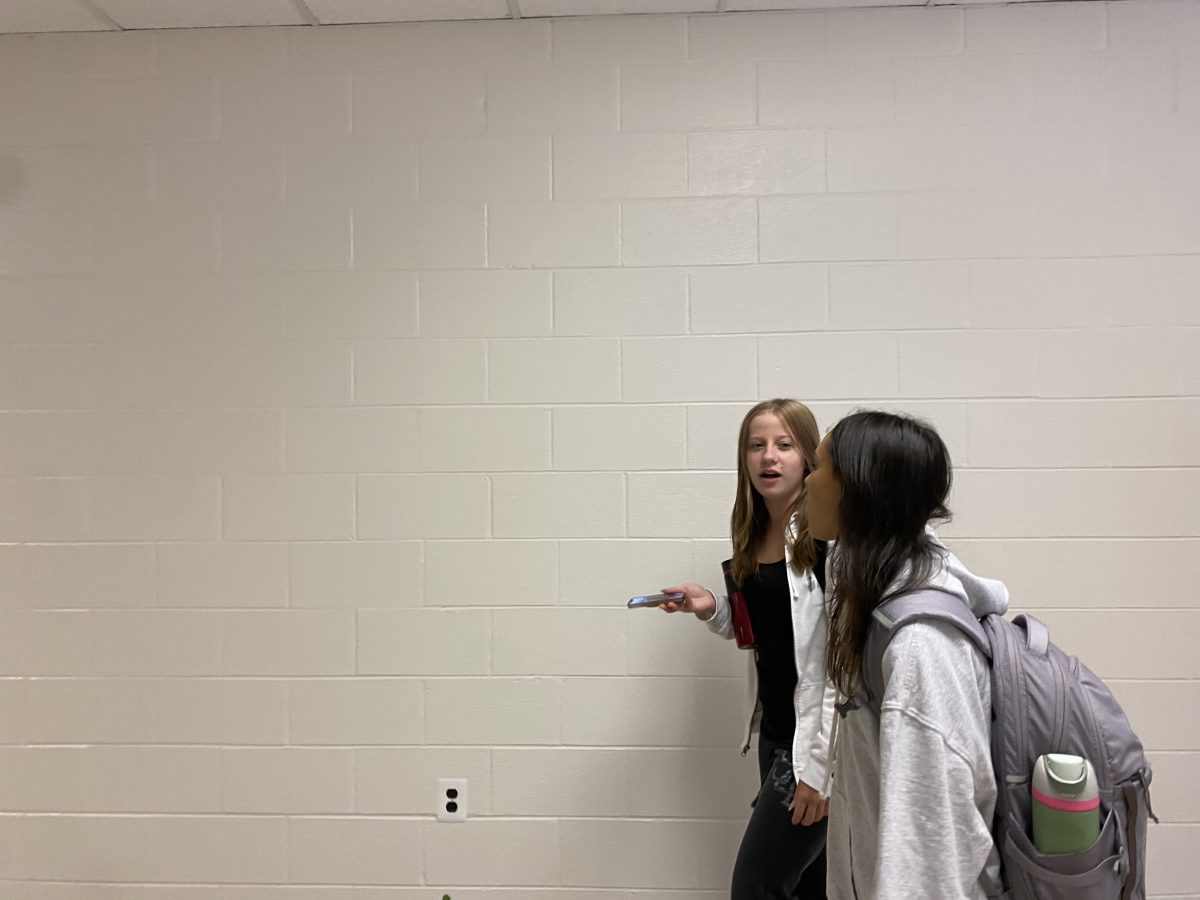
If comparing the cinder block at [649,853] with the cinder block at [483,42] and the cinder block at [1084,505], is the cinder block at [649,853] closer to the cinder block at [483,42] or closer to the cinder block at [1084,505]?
the cinder block at [1084,505]

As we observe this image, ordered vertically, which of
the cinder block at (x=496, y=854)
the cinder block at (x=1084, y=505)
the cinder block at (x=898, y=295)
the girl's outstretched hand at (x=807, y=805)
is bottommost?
the cinder block at (x=496, y=854)

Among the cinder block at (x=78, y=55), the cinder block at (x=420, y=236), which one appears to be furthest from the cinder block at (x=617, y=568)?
the cinder block at (x=78, y=55)

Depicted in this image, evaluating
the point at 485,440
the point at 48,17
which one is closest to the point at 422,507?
the point at 485,440

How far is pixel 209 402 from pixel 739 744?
183 centimetres

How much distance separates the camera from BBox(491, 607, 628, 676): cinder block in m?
2.71

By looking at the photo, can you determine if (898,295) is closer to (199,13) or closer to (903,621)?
(903,621)

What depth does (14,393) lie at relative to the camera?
2.80 meters

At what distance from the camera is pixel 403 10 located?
2.71m

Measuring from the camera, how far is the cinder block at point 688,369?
8.87 feet

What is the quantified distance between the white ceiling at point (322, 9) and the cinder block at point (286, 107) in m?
0.17

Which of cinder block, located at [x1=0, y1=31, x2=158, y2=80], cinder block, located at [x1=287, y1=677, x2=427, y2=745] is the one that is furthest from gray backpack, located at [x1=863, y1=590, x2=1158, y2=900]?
cinder block, located at [x1=0, y1=31, x2=158, y2=80]

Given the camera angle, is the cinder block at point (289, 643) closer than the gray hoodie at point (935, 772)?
No

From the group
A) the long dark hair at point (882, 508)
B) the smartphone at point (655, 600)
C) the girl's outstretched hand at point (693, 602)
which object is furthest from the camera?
the girl's outstretched hand at point (693, 602)

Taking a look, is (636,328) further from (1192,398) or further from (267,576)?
(1192,398)
